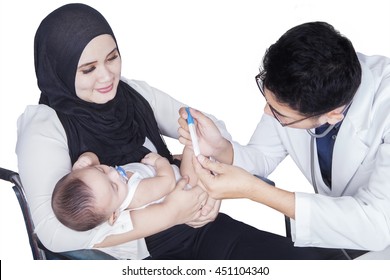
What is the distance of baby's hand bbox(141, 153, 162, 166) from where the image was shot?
2.63 metres

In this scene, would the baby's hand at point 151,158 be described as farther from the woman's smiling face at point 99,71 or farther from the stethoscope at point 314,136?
the stethoscope at point 314,136

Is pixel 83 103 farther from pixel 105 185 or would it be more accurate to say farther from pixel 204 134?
pixel 204 134

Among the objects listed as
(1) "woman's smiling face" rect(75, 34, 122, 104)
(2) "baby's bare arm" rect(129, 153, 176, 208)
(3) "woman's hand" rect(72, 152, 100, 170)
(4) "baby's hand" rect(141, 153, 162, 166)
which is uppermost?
(1) "woman's smiling face" rect(75, 34, 122, 104)

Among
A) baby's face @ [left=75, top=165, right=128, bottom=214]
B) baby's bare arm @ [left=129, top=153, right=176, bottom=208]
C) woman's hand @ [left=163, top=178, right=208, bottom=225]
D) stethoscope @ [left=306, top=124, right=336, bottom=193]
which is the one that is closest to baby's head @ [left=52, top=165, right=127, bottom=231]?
baby's face @ [left=75, top=165, right=128, bottom=214]

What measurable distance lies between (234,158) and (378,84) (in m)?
0.69

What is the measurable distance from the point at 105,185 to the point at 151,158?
324 millimetres

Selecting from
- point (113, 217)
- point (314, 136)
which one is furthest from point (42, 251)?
point (314, 136)

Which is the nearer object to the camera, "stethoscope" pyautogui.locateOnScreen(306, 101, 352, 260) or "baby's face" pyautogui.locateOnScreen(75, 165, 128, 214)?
"baby's face" pyautogui.locateOnScreen(75, 165, 128, 214)

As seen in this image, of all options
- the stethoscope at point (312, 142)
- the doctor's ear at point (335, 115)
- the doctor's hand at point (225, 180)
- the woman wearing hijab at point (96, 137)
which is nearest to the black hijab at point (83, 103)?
the woman wearing hijab at point (96, 137)

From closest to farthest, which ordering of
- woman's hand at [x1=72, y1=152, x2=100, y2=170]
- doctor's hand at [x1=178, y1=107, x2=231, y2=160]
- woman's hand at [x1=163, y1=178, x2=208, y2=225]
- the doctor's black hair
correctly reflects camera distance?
the doctor's black hair → woman's hand at [x1=72, y1=152, x2=100, y2=170] → woman's hand at [x1=163, y1=178, x2=208, y2=225] → doctor's hand at [x1=178, y1=107, x2=231, y2=160]

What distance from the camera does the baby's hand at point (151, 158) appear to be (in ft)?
8.62

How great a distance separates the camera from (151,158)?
2.63m

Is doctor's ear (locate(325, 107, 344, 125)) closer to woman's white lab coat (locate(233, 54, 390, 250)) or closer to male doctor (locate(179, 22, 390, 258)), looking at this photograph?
male doctor (locate(179, 22, 390, 258))

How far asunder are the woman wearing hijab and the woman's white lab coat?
1.00 feet
